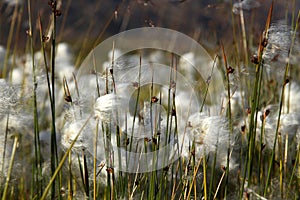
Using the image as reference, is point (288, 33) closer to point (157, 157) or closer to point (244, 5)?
point (244, 5)

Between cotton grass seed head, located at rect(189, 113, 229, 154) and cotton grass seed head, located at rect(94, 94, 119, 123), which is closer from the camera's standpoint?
cotton grass seed head, located at rect(94, 94, 119, 123)

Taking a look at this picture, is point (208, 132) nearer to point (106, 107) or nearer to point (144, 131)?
point (144, 131)

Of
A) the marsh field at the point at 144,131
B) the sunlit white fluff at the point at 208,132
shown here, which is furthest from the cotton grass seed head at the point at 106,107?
the sunlit white fluff at the point at 208,132

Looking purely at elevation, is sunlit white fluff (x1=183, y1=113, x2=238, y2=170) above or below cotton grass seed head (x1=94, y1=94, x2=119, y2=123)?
below

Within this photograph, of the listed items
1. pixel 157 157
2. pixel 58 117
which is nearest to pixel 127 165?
pixel 157 157

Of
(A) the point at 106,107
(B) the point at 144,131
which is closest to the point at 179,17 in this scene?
(B) the point at 144,131

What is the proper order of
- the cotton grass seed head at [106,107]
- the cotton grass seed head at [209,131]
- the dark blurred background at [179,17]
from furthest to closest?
the dark blurred background at [179,17] < the cotton grass seed head at [209,131] < the cotton grass seed head at [106,107]

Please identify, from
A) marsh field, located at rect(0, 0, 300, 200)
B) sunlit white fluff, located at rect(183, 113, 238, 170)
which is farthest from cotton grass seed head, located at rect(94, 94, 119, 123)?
sunlit white fluff, located at rect(183, 113, 238, 170)

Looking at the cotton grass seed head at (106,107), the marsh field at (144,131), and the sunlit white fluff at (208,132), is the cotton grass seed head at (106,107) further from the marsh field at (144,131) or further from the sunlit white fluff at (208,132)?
the sunlit white fluff at (208,132)

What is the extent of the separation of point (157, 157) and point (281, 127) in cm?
65

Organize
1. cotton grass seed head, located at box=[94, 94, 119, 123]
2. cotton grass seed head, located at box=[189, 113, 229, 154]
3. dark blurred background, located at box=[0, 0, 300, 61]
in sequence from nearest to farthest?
cotton grass seed head, located at box=[94, 94, 119, 123] < cotton grass seed head, located at box=[189, 113, 229, 154] < dark blurred background, located at box=[0, 0, 300, 61]

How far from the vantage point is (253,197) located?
1.72m

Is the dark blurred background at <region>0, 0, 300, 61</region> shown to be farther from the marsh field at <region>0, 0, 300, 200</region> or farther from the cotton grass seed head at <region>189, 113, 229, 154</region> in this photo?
the cotton grass seed head at <region>189, 113, 229, 154</region>

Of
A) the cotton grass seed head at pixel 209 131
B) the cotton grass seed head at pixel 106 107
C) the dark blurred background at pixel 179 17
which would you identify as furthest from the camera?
the dark blurred background at pixel 179 17
